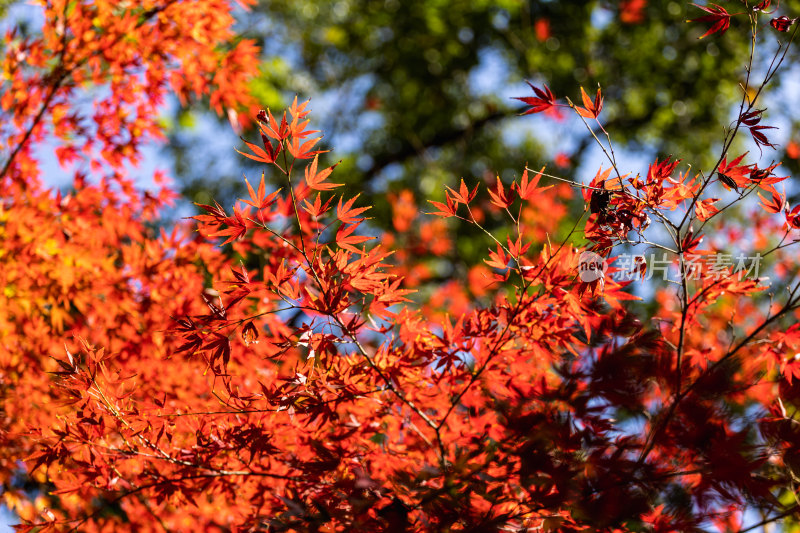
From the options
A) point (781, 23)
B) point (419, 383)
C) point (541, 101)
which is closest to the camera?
point (541, 101)

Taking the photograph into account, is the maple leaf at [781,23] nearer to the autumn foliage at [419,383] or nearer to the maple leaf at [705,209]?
the autumn foliage at [419,383]

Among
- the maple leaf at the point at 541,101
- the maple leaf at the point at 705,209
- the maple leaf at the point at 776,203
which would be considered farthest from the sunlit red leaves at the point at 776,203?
the maple leaf at the point at 541,101

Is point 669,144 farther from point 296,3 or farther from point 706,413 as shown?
point 706,413

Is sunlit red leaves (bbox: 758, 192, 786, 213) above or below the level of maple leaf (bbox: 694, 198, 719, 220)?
below

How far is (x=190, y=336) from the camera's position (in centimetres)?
160

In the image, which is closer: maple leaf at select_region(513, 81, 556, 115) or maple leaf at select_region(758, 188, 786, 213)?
maple leaf at select_region(513, 81, 556, 115)

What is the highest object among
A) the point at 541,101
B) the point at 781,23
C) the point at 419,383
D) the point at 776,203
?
the point at 541,101
